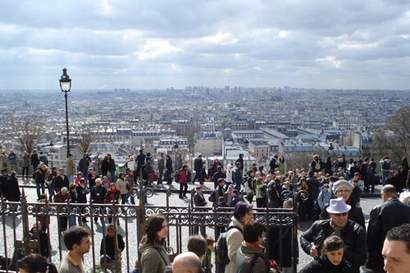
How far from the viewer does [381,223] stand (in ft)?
23.1

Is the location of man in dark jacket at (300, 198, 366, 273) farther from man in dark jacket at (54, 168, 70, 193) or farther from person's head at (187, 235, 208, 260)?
man in dark jacket at (54, 168, 70, 193)

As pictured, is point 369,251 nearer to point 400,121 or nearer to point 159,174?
point 159,174

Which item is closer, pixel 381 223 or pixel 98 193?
pixel 381 223

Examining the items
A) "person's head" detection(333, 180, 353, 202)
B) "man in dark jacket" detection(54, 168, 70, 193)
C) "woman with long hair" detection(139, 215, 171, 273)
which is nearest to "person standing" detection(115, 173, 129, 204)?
"man in dark jacket" detection(54, 168, 70, 193)

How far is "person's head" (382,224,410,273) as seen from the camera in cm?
295

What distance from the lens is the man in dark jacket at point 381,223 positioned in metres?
6.93

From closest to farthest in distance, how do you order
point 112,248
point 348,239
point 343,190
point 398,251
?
point 398,251 → point 348,239 → point 343,190 → point 112,248

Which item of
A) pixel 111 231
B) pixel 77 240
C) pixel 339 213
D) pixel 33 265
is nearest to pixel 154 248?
pixel 77 240

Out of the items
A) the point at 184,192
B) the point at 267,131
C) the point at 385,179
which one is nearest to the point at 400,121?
the point at 385,179

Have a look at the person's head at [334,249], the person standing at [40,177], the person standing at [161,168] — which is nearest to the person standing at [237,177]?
the person standing at [161,168]

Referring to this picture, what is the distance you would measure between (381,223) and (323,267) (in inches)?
88.7

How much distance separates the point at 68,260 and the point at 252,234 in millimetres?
1939

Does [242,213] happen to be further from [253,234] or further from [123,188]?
[123,188]

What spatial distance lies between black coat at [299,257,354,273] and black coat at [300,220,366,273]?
1.70ft
